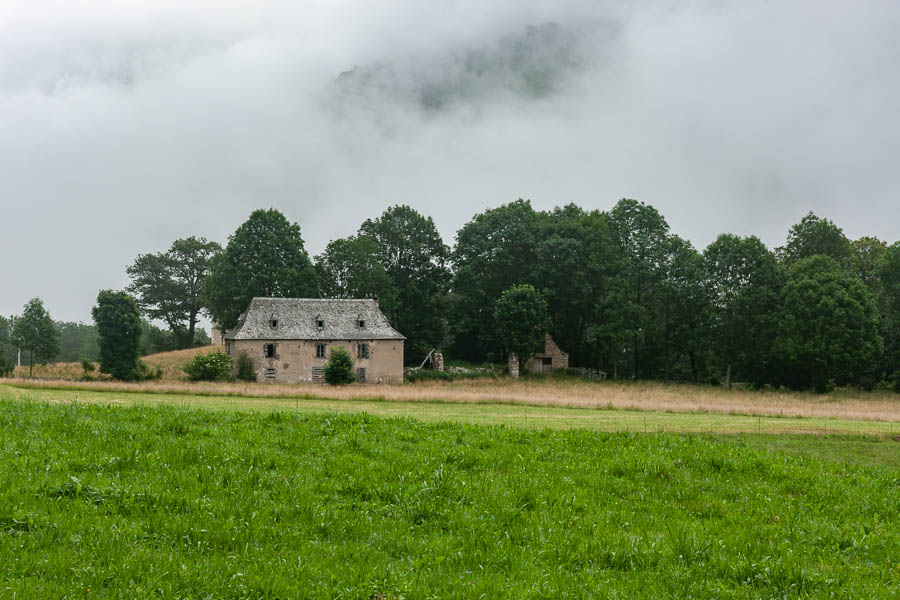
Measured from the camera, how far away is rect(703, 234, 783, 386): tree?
59938mm

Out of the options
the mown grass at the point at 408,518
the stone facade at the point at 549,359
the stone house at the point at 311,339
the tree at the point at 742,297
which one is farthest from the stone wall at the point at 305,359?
the mown grass at the point at 408,518

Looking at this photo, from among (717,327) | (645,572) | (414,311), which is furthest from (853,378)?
(645,572)

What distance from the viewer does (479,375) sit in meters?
63.8

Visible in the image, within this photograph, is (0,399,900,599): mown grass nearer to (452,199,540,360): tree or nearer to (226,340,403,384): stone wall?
(226,340,403,384): stone wall

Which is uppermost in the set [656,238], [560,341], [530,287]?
[656,238]

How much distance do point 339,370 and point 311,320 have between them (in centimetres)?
828

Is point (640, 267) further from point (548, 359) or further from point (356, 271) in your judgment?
point (356, 271)

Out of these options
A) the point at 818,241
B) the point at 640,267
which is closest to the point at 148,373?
the point at 640,267

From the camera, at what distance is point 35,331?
64.9 m

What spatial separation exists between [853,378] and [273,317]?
5933 centimetres

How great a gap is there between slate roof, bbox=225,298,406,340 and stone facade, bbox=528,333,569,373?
54.6ft

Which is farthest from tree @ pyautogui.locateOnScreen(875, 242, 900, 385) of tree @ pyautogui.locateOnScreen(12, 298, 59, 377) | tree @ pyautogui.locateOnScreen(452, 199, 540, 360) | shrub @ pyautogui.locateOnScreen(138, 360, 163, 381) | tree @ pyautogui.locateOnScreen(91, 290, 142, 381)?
tree @ pyautogui.locateOnScreen(12, 298, 59, 377)

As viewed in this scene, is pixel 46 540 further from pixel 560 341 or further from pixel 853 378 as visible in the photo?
pixel 853 378

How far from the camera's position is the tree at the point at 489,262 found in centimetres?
6844
